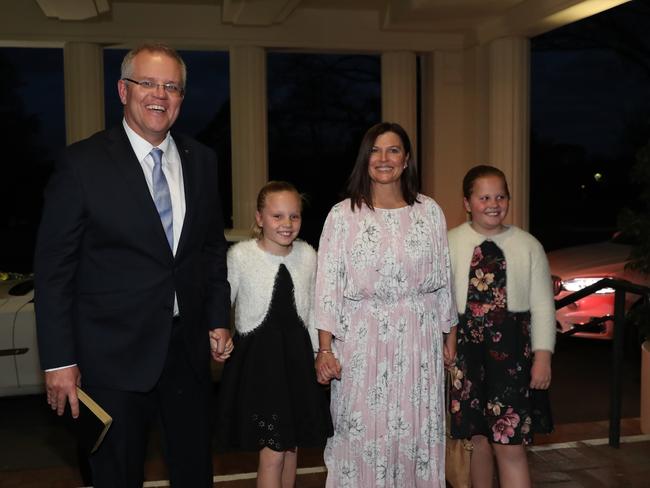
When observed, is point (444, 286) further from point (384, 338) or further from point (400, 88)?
point (400, 88)

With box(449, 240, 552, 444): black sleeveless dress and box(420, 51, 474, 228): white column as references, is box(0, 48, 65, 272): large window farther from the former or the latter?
box(449, 240, 552, 444): black sleeveless dress

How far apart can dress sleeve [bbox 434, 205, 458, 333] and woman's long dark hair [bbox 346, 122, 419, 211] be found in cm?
14

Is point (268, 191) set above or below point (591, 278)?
above

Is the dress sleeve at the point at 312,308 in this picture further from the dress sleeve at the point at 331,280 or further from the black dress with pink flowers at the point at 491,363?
the black dress with pink flowers at the point at 491,363

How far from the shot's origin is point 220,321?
2928mm

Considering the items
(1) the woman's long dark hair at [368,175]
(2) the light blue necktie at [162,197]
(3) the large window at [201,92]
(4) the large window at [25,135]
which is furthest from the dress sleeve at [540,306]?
(3) the large window at [201,92]

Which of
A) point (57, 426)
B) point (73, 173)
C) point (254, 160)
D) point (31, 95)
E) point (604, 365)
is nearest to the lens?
point (73, 173)

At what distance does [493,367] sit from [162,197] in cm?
153

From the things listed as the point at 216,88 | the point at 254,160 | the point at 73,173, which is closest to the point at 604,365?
the point at 254,160

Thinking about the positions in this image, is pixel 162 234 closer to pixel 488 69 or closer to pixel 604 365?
pixel 604 365

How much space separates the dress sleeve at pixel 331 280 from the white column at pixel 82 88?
756 centimetres

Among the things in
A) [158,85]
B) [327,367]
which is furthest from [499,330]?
[158,85]

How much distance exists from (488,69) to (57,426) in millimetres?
7329

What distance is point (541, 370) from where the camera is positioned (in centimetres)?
324
